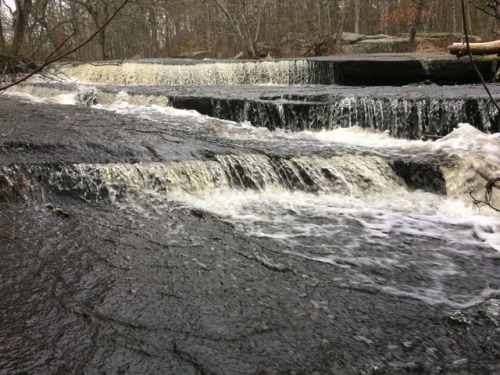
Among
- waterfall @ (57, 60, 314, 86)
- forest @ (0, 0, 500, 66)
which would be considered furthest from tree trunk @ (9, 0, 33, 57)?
forest @ (0, 0, 500, 66)

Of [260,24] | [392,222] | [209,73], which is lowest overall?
[392,222]

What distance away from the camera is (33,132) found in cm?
674

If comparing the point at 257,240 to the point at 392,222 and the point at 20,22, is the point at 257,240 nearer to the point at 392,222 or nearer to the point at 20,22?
the point at 392,222

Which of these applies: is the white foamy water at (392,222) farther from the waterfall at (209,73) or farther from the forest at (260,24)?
the forest at (260,24)

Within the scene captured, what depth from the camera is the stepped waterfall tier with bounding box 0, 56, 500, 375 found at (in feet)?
8.55

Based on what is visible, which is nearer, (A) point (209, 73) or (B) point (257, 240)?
(B) point (257, 240)

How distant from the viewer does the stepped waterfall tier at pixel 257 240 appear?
2605 mm

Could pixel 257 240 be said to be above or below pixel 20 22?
below

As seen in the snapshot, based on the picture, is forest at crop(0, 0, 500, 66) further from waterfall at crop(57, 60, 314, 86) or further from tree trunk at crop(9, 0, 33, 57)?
tree trunk at crop(9, 0, 33, 57)

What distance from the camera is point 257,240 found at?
13.7 ft

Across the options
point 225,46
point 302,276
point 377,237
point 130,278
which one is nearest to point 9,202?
point 130,278

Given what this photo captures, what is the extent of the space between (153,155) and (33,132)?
2218mm

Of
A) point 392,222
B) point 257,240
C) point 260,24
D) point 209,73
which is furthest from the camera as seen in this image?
point 260,24

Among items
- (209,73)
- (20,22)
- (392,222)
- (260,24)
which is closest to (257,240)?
(392,222)
